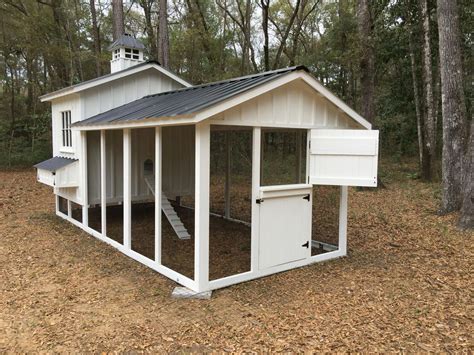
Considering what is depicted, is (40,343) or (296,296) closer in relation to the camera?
(40,343)

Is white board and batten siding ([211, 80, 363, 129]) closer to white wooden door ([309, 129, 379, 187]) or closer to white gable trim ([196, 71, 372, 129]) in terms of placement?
white gable trim ([196, 71, 372, 129])

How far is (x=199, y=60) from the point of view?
659 inches

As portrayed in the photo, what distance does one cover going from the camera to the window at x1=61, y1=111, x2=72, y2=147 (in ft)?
25.3

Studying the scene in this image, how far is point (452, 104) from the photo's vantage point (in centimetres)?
745

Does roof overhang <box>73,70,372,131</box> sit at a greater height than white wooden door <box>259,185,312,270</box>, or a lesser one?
greater

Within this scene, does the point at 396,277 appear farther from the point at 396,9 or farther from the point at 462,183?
the point at 396,9

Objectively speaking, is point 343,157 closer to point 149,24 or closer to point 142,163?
point 142,163

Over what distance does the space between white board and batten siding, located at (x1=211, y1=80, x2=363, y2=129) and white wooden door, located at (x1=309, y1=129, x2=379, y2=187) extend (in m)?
0.26

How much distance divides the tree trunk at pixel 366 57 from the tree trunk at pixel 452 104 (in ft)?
10.3

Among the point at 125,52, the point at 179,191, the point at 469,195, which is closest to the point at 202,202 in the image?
the point at 179,191

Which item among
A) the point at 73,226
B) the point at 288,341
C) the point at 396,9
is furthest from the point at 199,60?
the point at 288,341

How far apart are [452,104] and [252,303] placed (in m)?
6.04

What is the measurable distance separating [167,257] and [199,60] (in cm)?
1271

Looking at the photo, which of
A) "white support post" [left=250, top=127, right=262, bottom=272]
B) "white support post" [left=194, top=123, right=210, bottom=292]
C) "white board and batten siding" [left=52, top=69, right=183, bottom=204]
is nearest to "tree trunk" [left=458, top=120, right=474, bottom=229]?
"white support post" [left=250, top=127, right=262, bottom=272]
